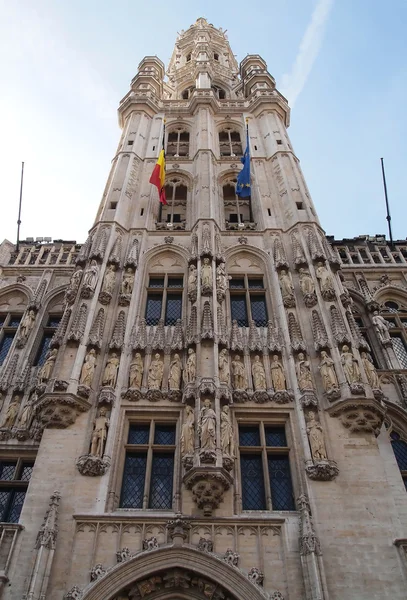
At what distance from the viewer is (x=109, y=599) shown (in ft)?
39.3

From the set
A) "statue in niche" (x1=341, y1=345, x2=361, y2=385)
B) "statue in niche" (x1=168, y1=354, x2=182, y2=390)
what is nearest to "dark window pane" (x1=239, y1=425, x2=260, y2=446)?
"statue in niche" (x1=168, y1=354, x2=182, y2=390)

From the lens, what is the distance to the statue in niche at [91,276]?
19.0 metres

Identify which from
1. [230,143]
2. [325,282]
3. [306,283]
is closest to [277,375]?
[306,283]

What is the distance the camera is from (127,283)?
19.8 m

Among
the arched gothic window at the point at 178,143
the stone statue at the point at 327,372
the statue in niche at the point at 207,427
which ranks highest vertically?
the arched gothic window at the point at 178,143

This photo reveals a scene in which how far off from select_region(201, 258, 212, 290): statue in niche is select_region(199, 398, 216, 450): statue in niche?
17.3 feet

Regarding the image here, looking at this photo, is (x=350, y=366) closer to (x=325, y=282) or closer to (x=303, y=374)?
(x=303, y=374)

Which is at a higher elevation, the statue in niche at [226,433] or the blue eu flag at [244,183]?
the blue eu flag at [244,183]

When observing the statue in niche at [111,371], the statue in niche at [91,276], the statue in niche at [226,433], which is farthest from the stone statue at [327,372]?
the statue in niche at [91,276]

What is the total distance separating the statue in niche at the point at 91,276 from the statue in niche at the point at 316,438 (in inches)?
331

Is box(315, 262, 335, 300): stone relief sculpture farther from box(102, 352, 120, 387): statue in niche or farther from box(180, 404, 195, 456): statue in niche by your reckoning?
box(102, 352, 120, 387): statue in niche

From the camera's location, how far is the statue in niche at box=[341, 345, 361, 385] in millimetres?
15938

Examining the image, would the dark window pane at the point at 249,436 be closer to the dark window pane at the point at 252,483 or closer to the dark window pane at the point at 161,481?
the dark window pane at the point at 252,483

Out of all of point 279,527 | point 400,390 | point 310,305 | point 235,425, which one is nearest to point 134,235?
point 310,305
